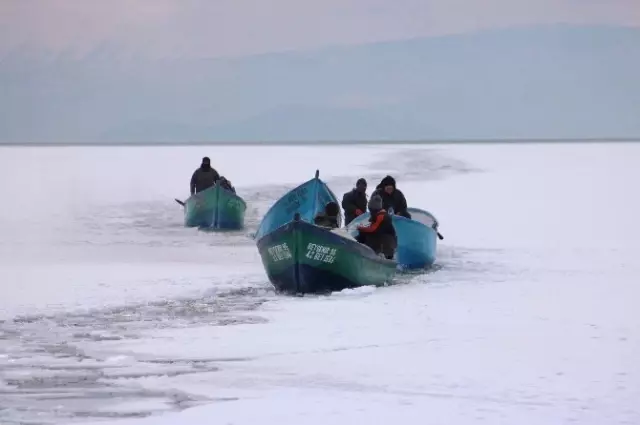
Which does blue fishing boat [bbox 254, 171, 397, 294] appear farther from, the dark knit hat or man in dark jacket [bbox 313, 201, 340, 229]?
the dark knit hat

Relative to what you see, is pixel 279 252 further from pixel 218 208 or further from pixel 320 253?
pixel 218 208

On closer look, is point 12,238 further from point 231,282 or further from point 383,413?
point 383,413

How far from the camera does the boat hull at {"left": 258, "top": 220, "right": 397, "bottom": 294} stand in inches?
396

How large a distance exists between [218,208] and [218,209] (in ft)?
0.06

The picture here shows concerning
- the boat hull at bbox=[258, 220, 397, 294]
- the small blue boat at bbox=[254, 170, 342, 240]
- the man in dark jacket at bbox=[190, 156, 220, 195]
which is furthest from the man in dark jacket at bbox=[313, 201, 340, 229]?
the man in dark jacket at bbox=[190, 156, 220, 195]

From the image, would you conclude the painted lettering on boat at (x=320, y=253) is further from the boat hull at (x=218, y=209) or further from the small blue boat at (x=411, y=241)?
the boat hull at (x=218, y=209)

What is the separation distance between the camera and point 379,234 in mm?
10977

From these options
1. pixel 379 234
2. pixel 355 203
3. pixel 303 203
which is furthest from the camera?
pixel 303 203

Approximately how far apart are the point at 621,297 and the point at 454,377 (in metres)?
3.97

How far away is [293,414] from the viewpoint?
6.14 m

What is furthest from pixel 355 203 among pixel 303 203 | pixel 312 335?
pixel 312 335

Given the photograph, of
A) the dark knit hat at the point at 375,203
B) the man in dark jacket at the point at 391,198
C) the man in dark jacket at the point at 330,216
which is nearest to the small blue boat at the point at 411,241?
the man in dark jacket at the point at 391,198

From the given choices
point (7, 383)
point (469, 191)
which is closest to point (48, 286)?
point (7, 383)

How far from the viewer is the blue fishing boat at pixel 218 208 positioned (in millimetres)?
17672
